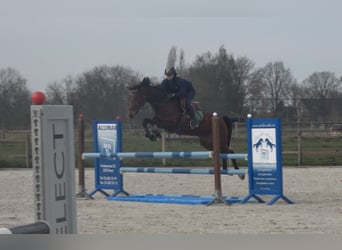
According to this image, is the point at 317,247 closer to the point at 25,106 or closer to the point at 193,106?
the point at 193,106

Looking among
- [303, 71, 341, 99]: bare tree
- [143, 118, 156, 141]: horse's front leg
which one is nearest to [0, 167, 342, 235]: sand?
[143, 118, 156, 141]: horse's front leg

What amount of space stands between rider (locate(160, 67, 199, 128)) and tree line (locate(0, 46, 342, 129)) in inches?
300

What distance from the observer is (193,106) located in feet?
39.5

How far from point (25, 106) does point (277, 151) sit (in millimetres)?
11818

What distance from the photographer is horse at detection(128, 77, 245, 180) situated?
37.6 feet

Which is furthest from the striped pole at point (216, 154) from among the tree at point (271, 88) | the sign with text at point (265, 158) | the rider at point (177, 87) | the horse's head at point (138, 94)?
the tree at point (271, 88)

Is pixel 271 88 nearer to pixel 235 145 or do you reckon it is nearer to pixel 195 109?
pixel 235 145

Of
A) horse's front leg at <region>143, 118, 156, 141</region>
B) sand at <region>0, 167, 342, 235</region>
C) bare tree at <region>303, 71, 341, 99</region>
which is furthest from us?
bare tree at <region>303, 71, 341, 99</region>

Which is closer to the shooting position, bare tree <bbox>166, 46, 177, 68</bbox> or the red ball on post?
the red ball on post

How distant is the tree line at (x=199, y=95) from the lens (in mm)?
22469

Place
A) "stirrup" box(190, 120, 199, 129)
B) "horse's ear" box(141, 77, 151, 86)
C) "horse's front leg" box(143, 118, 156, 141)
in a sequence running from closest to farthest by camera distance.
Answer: "horse's ear" box(141, 77, 151, 86) → "stirrup" box(190, 120, 199, 129) → "horse's front leg" box(143, 118, 156, 141)

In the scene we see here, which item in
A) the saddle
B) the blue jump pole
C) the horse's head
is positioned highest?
the horse's head

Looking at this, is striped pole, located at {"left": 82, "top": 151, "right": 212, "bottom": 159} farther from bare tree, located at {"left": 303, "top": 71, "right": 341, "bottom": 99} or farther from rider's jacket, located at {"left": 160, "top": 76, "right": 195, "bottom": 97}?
bare tree, located at {"left": 303, "top": 71, "right": 341, "bottom": 99}

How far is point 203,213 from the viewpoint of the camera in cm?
924
